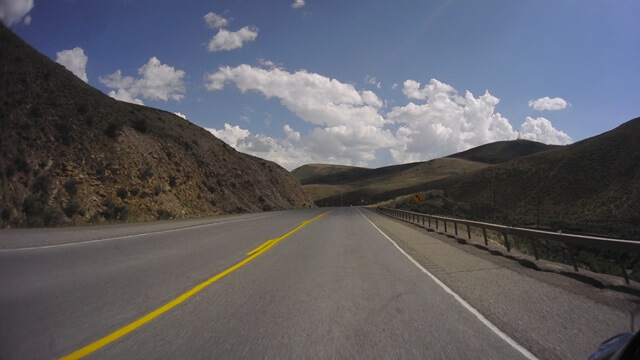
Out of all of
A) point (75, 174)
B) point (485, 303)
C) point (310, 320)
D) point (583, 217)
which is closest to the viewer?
point (310, 320)

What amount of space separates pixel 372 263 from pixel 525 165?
103m

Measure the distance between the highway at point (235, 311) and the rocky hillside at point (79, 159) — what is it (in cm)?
1442

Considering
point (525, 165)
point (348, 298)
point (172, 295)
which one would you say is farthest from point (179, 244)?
point (525, 165)

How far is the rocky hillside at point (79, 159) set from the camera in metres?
24.9

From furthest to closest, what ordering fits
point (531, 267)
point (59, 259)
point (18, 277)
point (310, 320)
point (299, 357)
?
point (531, 267) < point (59, 259) < point (18, 277) < point (310, 320) < point (299, 357)

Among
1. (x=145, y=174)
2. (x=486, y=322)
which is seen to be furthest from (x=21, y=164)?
(x=486, y=322)

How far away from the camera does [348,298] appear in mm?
7578

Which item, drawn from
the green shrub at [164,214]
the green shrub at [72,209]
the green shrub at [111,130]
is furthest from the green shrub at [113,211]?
the green shrub at [111,130]

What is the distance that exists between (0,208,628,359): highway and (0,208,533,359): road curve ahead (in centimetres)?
2

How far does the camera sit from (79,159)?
30.2 meters

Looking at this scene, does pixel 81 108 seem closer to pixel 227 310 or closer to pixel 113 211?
pixel 113 211

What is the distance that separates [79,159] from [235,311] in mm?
28203

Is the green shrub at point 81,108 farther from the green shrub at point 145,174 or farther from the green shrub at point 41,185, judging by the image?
the green shrub at point 41,185

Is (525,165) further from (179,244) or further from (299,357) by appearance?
(299,357)
